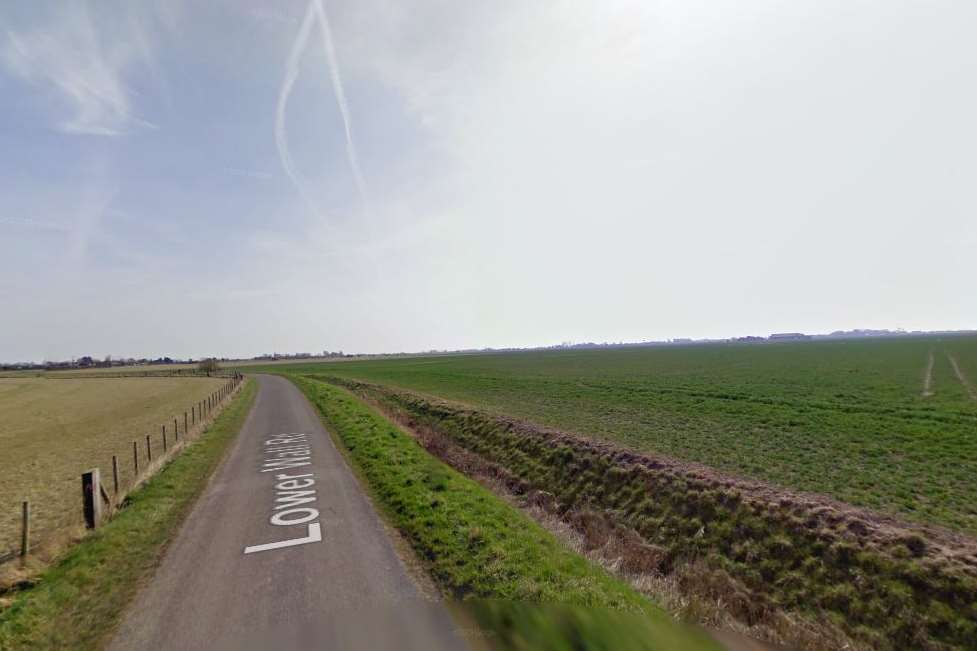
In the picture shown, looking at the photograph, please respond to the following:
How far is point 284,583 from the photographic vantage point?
5641 millimetres

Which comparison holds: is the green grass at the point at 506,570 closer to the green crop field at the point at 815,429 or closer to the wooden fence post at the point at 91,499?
the wooden fence post at the point at 91,499

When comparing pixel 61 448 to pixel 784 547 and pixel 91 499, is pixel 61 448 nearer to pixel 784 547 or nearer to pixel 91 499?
pixel 91 499

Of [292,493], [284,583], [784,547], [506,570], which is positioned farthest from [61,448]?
[784,547]

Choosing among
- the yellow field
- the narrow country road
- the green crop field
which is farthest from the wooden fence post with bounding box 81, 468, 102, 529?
the green crop field

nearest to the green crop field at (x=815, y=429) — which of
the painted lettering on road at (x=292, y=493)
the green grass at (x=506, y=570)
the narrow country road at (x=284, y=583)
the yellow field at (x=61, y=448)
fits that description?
the green grass at (x=506, y=570)

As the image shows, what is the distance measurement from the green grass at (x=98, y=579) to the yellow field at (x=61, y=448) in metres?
1.77

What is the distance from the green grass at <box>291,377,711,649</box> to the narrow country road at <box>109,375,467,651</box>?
0.55m

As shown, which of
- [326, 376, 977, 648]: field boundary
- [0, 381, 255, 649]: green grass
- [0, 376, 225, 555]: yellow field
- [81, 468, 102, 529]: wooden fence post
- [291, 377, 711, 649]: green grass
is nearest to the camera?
[291, 377, 711, 649]: green grass

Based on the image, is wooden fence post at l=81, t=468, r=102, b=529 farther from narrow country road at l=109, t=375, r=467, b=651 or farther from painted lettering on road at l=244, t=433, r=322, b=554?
painted lettering on road at l=244, t=433, r=322, b=554

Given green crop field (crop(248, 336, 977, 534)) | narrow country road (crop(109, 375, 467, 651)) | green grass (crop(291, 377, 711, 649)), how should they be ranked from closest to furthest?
green grass (crop(291, 377, 711, 649))
narrow country road (crop(109, 375, 467, 651))
green crop field (crop(248, 336, 977, 534))

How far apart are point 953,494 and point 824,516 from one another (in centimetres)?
529

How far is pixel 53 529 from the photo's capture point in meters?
8.77

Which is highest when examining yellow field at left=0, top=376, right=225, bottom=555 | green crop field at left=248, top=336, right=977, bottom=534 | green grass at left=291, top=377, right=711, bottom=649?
green grass at left=291, top=377, right=711, bottom=649

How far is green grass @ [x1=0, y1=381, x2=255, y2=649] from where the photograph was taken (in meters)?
4.79
